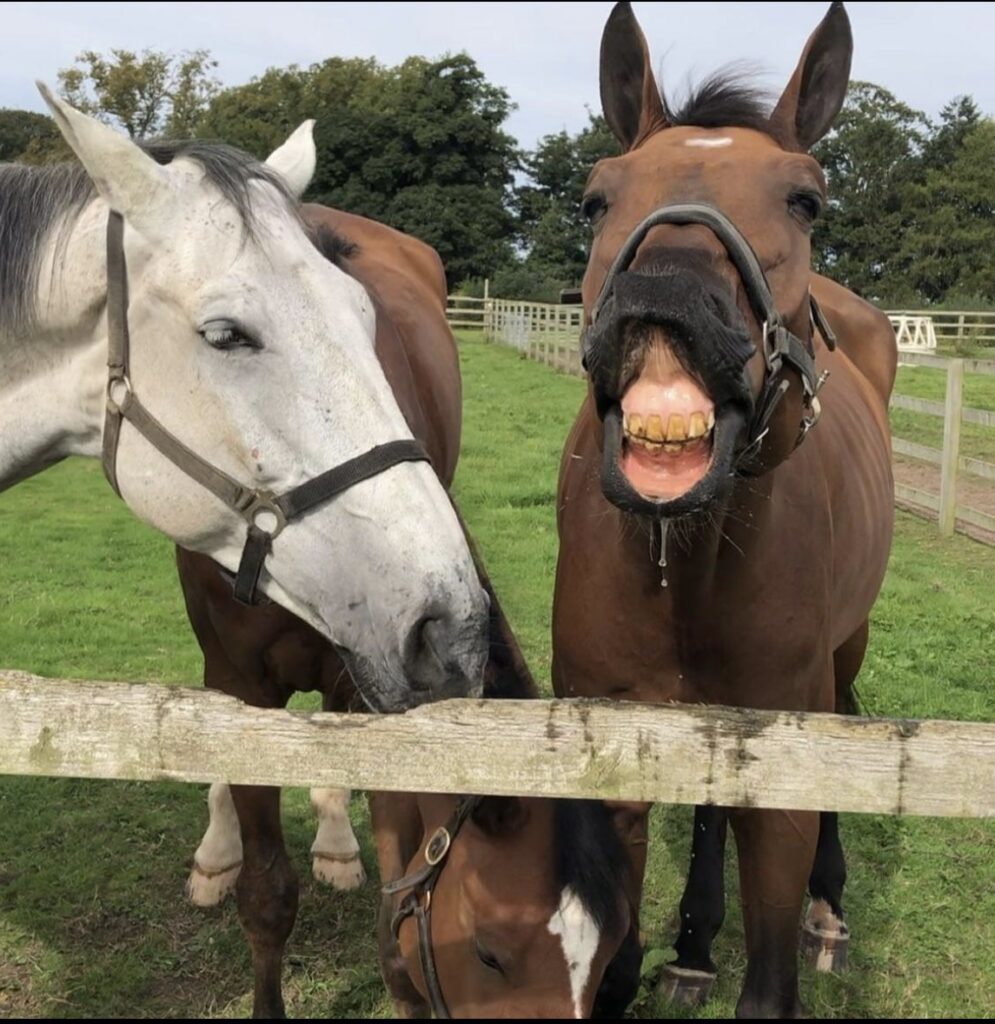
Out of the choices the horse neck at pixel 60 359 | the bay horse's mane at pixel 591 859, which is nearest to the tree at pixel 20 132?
the horse neck at pixel 60 359

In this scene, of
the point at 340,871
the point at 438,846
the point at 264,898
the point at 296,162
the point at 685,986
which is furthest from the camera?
the point at 340,871

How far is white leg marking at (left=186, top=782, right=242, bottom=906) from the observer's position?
3.80 metres

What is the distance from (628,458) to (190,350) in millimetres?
899

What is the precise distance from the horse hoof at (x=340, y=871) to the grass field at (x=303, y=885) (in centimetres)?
4

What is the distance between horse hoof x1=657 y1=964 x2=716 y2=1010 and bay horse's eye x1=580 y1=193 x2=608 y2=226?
7.79 ft

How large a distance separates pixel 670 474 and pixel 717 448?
93 mm

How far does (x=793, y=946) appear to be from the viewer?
258cm

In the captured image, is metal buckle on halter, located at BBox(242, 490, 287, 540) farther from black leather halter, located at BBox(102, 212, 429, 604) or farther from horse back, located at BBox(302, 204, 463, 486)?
horse back, located at BBox(302, 204, 463, 486)

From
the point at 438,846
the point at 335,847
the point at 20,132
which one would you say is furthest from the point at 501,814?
the point at 20,132

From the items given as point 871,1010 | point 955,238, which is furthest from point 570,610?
point 955,238

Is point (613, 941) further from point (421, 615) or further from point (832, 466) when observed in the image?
point (832, 466)

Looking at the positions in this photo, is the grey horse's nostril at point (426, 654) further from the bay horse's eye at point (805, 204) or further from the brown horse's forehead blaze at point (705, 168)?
the bay horse's eye at point (805, 204)

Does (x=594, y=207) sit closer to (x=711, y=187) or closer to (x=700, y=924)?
(x=711, y=187)

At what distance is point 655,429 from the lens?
5.90 ft
